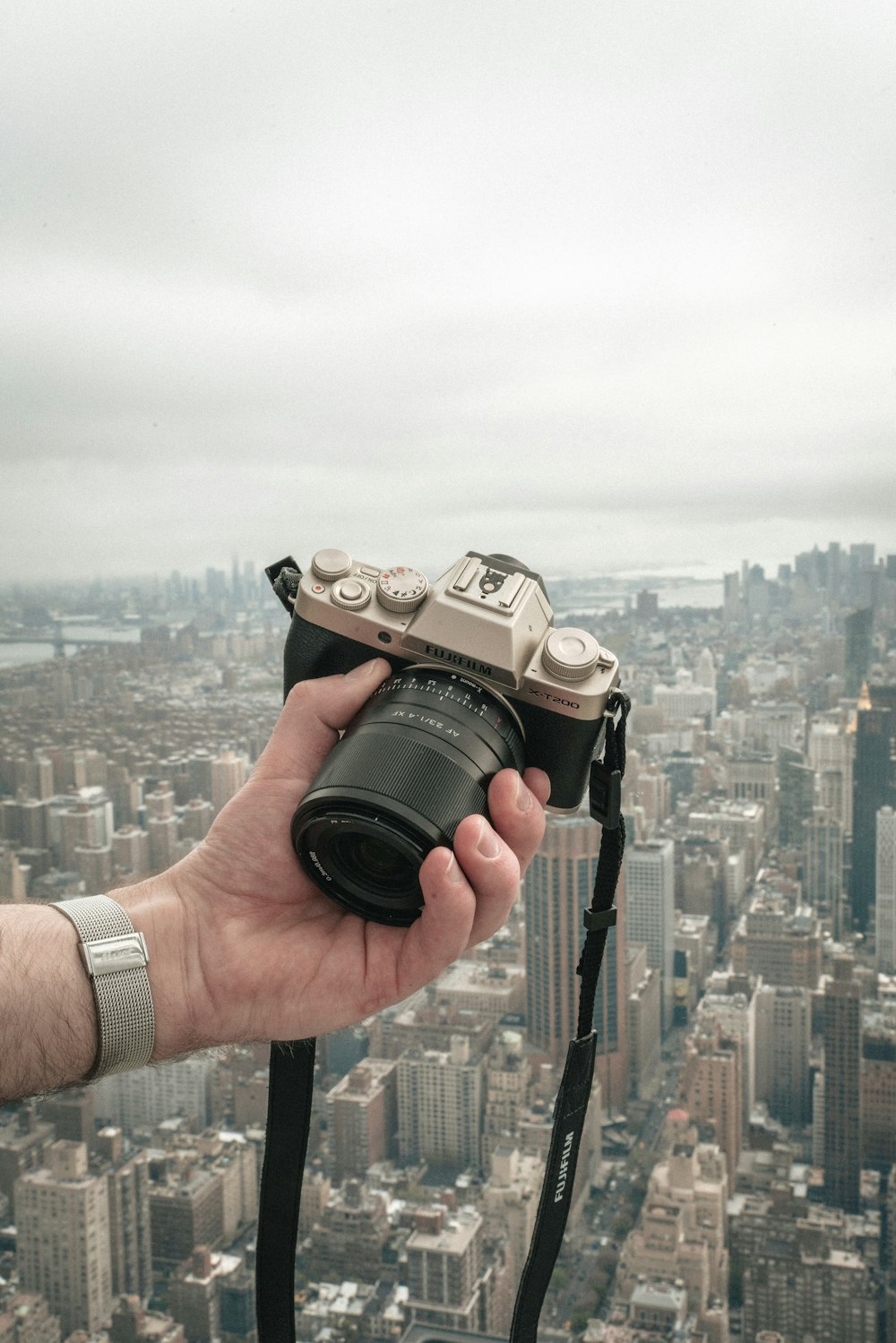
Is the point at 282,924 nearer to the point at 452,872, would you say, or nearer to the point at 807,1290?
the point at 452,872

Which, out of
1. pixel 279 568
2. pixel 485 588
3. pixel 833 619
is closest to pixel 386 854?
pixel 485 588

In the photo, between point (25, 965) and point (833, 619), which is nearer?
point (25, 965)

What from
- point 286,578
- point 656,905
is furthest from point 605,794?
point 656,905

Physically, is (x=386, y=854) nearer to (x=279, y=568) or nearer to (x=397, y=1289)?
(x=279, y=568)

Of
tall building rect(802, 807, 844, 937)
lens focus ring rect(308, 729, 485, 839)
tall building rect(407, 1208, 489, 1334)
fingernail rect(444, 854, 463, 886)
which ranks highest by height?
lens focus ring rect(308, 729, 485, 839)

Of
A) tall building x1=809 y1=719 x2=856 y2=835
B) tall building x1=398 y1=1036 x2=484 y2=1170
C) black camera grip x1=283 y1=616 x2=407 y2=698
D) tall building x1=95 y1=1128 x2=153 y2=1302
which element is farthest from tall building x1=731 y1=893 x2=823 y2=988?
black camera grip x1=283 y1=616 x2=407 y2=698

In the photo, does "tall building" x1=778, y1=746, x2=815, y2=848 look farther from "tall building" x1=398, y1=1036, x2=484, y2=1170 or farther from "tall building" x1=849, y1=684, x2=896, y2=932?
"tall building" x1=398, y1=1036, x2=484, y2=1170

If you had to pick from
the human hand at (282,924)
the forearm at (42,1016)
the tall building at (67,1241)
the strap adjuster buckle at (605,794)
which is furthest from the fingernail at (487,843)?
the tall building at (67,1241)
